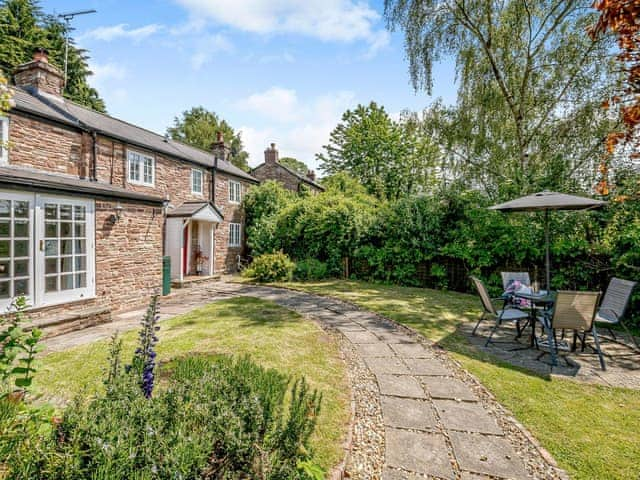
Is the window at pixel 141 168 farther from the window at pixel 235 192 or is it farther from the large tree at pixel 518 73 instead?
the large tree at pixel 518 73

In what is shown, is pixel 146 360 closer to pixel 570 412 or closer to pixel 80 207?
pixel 570 412

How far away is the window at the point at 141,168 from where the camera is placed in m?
12.1

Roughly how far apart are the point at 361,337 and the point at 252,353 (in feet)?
7.53

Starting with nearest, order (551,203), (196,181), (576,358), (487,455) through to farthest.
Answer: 1. (487,455)
2. (576,358)
3. (551,203)
4. (196,181)

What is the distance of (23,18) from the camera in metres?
25.0

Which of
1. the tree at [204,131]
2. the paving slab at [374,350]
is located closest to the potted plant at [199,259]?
the paving slab at [374,350]

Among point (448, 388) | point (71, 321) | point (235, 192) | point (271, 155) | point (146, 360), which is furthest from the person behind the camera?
point (271, 155)

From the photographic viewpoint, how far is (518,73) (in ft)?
Result: 42.8

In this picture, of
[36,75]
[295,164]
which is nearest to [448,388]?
[36,75]

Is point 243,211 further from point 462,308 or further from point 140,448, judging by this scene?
point 140,448

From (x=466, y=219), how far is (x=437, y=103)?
20.4 feet

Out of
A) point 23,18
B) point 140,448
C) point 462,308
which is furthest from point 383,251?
point 23,18

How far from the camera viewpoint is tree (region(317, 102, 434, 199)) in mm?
24484

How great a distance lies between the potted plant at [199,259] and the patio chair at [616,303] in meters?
14.7
